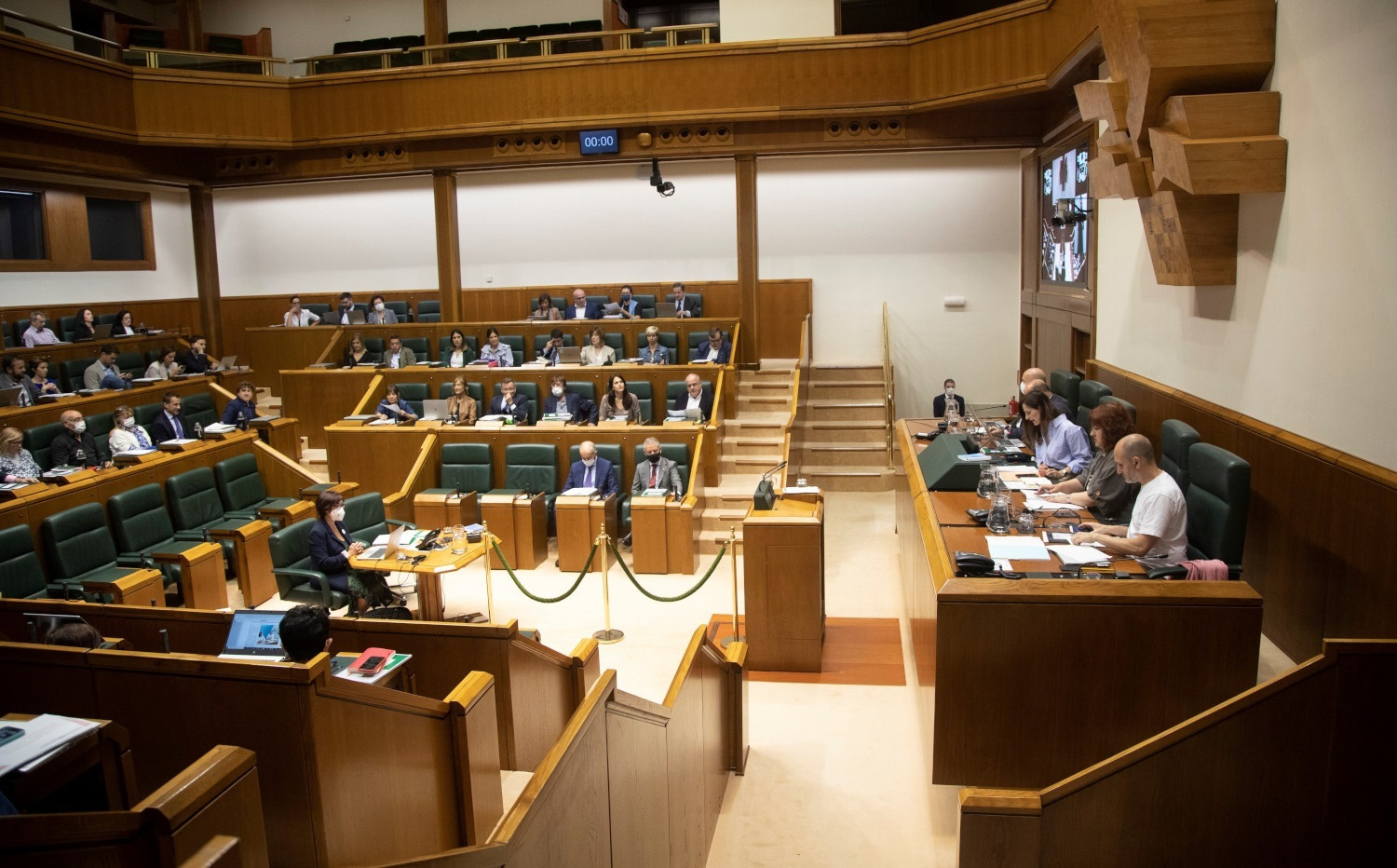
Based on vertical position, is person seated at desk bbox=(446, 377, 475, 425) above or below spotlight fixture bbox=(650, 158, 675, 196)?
below

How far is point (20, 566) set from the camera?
6.20 metres

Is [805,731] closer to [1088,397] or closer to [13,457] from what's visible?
[1088,397]

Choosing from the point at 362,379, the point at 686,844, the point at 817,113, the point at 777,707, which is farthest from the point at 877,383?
the point at 686,844

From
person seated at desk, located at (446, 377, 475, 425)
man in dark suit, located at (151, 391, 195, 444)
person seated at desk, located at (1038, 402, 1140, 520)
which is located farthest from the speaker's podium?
man in dark suit, located at (151, 391, 195, 444)

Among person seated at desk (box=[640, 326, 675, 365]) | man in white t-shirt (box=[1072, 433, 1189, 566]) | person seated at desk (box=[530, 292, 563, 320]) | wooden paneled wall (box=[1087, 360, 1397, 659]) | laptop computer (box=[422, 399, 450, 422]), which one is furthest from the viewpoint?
person seated at desk (box=[530, 292, 563, 320])

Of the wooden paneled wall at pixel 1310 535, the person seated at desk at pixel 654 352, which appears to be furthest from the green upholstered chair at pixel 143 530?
the wooden paneled wall at pixel 1310 535

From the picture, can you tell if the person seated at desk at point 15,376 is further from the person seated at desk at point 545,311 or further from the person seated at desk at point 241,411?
the person seated at desk at point 545,311

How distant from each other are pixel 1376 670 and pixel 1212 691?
572 mm

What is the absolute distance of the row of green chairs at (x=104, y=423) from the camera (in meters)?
8.35

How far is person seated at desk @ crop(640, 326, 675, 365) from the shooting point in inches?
413

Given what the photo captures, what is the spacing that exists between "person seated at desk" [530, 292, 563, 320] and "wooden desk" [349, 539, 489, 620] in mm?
5716

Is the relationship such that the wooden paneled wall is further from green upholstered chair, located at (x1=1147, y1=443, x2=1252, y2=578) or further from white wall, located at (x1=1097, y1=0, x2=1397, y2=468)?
green upholstered chair, located at (x1=1147, y1=443, x2=1252, y2=578)

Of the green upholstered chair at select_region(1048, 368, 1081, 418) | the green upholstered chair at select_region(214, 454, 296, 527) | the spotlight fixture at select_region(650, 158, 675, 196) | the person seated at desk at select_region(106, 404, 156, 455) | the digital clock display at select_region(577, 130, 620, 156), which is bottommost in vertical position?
the green upholstered chair at select_region(214, 454, 296, 527)

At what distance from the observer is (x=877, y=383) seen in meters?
11.4
